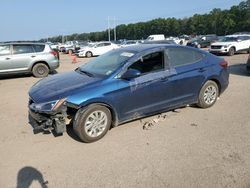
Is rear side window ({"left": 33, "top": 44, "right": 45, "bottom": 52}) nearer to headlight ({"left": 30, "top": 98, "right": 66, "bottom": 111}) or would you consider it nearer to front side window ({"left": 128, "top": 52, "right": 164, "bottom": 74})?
front side window ({"left": 128, "top": 52, "right": 164, "bottom": 74})

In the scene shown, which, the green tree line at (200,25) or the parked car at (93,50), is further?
the green tree line at (200,25)

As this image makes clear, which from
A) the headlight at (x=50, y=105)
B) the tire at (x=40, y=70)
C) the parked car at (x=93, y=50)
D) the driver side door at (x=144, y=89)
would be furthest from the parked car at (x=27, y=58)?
the parked car at (x=93, y=50)

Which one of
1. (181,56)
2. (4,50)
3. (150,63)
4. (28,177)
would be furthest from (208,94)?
(4,50)

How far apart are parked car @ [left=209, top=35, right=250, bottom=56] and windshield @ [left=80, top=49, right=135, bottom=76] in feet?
53.3

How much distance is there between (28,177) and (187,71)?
379cm

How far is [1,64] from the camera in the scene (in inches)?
453

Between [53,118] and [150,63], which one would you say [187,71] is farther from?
[53,118]

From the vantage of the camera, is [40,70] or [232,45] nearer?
[40,70]

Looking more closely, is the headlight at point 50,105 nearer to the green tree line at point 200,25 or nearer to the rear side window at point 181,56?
the rear side window at point 181,56

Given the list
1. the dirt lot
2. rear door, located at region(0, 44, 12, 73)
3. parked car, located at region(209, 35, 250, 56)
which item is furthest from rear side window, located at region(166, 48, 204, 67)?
parked car, located at region(209, 35, 250, 56)

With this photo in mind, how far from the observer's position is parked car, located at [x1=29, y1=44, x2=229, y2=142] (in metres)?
4.63

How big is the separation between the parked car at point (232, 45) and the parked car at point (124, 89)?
586 inches

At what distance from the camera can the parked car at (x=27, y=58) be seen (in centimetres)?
1164

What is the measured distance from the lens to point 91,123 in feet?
15.5
